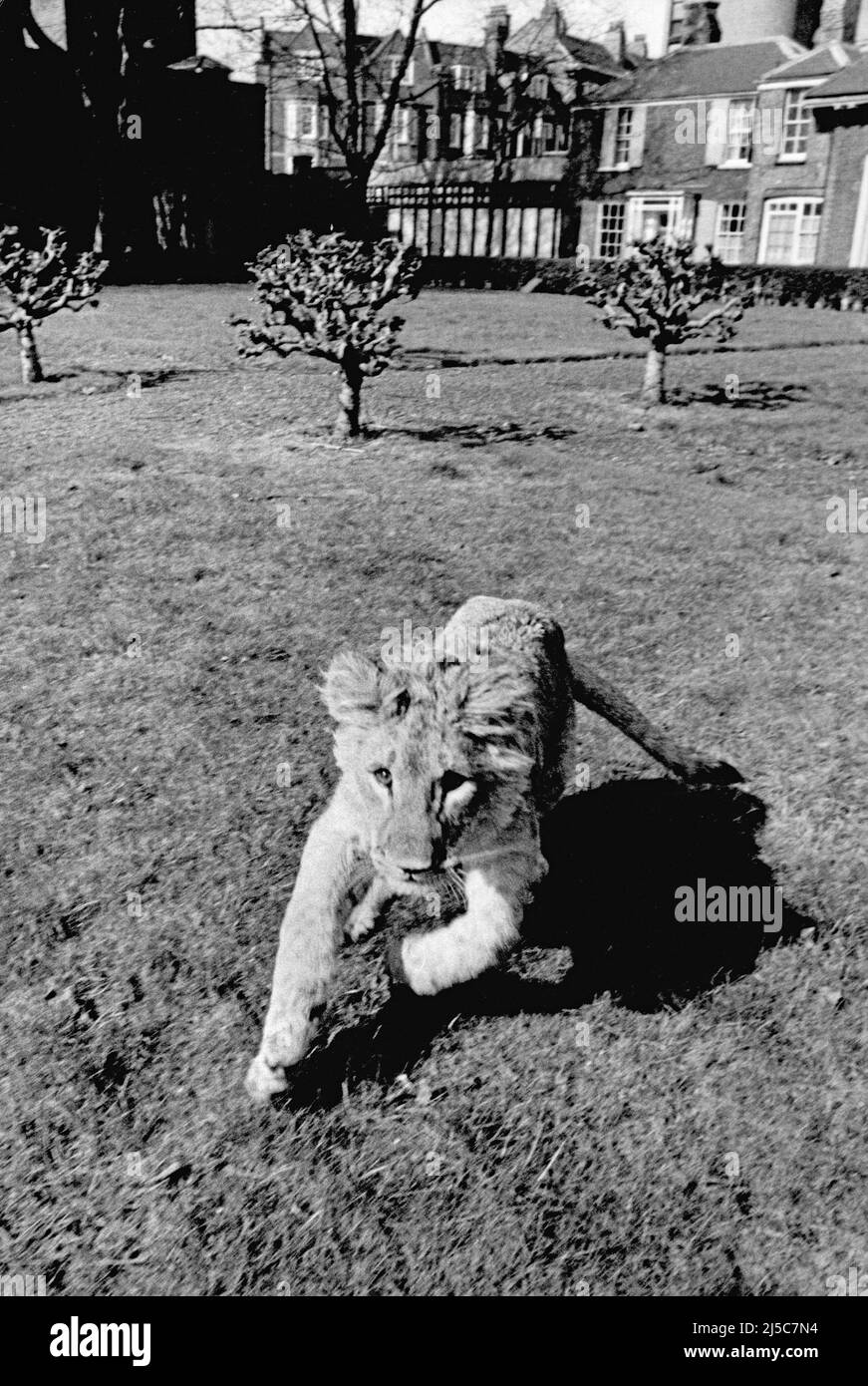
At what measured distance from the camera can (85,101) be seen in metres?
35.0

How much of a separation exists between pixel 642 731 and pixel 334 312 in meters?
9.26

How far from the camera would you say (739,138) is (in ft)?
142

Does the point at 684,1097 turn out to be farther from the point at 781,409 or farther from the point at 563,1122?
the point at 781,409

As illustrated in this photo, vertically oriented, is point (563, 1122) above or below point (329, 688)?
below

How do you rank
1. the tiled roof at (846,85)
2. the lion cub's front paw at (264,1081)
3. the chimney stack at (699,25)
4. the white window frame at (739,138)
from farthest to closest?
1. the chimney stack at (699,25)
2. the white window frame at (739,138)
3. the tiled roof at (846,85)
4. the lion cub's front paw at (264,1081)

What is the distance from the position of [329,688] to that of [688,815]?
2.75 metres

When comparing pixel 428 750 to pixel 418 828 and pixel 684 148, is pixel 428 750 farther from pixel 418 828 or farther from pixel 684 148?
pixel 684 148

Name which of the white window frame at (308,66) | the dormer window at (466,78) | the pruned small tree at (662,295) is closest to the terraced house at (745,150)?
the white window frame at (308,66)

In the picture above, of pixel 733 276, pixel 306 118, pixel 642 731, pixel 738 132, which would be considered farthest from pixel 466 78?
pixel 642 731

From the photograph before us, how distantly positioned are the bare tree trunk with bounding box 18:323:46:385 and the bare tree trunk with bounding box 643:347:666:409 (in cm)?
917

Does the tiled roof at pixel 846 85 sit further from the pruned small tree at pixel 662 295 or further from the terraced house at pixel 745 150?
the pruned small tree at pixel 662 295

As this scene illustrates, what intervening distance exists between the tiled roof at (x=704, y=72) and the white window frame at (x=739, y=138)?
57 centimetres

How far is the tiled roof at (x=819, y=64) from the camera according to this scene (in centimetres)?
4081
